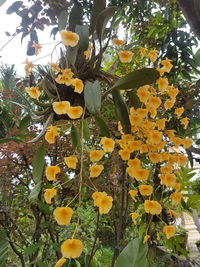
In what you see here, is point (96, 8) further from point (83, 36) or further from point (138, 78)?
point (138, 78)

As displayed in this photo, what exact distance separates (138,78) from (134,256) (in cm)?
44

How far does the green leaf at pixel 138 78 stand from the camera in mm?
591

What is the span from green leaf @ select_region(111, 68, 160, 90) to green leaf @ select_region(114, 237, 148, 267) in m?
0.40

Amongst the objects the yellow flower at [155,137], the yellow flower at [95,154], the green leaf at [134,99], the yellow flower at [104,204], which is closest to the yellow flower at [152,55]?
the green leaf at [134,99]

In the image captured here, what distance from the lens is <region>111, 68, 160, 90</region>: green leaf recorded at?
0.59 metres

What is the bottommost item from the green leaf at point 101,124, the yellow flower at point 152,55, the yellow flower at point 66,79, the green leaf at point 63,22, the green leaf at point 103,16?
the green leaf at point 101,124

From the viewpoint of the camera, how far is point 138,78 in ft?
1.95

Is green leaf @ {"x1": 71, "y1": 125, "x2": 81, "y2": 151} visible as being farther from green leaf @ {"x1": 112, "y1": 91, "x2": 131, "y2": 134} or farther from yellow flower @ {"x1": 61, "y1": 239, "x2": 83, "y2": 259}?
yellow flower @ {"x1": 61, "y1": 239, "x2": 83, "y2": 259}

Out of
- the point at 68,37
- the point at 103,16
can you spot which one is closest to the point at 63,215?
the point at 68,37

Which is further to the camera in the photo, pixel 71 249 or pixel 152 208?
Answer: pixel 152 208

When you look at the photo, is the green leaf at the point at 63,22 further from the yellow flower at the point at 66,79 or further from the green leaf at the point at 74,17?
the yellow flower at the point at 66,79

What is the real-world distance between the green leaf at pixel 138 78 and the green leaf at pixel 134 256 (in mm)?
401

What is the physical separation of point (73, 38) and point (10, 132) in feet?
2.31

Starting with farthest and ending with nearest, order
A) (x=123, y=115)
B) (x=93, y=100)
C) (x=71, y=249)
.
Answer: (x=123, y=115), (x=93, y=100), (x=71, y=249)
